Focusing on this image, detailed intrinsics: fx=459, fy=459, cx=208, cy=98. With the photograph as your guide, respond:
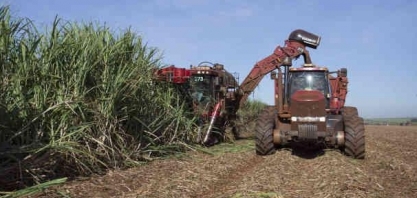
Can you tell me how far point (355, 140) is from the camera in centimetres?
849

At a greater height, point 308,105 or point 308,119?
point 308,105

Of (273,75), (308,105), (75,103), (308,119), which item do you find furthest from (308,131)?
(75,103)

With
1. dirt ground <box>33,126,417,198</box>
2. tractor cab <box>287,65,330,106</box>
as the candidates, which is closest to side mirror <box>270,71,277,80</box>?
tractor cab <box>287,65,330,106</box>

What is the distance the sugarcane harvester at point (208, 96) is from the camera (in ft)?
33.1

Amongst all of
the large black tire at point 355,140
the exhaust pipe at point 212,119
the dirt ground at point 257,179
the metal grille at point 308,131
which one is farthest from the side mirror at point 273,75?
the large black tire at point 355,140

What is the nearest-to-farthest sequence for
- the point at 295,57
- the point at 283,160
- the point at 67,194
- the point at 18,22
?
1. the point at 67,194
2. the point at 18,22
3. the point at 283,160
4. the point at 295,57

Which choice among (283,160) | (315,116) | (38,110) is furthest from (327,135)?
(38,110)

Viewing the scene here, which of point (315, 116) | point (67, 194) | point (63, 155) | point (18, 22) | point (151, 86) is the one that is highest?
point (18, 22)

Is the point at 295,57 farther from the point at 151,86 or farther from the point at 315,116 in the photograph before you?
the point at 151,86

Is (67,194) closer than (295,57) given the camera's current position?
Yes

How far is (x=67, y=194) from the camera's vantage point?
16.6ft

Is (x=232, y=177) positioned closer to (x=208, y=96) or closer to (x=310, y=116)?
(x=310, y=116)

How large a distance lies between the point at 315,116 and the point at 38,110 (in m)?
→ 5.15

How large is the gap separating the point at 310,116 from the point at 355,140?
932 mm
